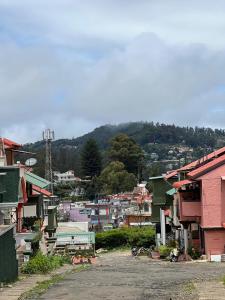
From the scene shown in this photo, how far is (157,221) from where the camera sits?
67.9 metres

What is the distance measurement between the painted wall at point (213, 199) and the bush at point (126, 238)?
92.2 feet

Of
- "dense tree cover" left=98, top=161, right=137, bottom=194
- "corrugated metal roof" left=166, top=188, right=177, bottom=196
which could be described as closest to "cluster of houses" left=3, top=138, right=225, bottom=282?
"corrugated metal roof" left=166, top=188, right=177, bottom=196

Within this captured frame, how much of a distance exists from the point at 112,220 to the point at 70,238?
2661 inches

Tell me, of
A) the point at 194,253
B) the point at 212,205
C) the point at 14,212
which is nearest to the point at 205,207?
the point at 212,205

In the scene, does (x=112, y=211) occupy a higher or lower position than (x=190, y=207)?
lower

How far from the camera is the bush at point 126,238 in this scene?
237 ft

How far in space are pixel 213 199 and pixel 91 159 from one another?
110m

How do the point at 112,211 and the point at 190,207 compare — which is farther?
the point at 112,211

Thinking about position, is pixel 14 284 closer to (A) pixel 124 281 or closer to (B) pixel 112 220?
(A) pixel 124 281

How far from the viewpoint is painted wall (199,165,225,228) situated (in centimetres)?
4388

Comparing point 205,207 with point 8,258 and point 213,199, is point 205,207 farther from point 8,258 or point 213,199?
point 8,258

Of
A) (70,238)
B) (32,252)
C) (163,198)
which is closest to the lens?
(32,252)

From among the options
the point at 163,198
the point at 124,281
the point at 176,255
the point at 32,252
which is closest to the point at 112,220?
the point at 163,198

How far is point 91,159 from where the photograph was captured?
153750 mm
